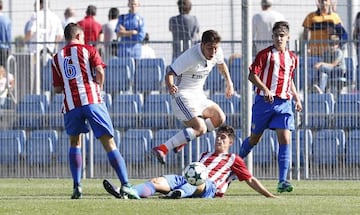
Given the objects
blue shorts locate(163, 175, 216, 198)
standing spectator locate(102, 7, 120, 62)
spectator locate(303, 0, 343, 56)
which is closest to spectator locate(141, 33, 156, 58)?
standing spectator locate(102, 7, 120, 62)

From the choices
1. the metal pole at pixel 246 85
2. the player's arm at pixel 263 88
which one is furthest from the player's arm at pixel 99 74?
Result: the metal pole at pixel 246 85

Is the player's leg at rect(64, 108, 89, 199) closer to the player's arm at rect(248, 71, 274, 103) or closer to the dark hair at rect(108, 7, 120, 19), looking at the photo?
the player's arm at rect(248, 71, 274, 103)

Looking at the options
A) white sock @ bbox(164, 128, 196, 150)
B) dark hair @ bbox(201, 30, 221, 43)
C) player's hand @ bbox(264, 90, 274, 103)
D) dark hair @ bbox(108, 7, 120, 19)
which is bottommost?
white sock @ bbox(164, 128, 196, 150)

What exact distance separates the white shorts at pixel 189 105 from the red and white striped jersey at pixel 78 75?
7.55ft

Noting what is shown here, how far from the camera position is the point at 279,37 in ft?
51.3

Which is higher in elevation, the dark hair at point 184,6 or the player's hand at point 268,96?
the dark hair at point 184,6

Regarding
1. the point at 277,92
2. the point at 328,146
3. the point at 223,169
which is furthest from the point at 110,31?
the point at 223,169

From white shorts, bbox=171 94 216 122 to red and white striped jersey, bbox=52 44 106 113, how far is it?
2300 mm

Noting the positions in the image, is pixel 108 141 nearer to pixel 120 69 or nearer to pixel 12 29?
pixel 120 69

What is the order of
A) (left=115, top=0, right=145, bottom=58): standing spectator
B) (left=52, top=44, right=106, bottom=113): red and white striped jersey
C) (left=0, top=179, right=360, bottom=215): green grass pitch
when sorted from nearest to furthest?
(left=0, top=179, right=360, bottom=215): green grass pitch
(left=52, top=44, right=106, bottom=113): red and white striped jersey
(left=115, top=0, right=145, bottom=58): standing spectator

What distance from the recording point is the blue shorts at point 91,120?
14.1 meters

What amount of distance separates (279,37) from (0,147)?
743cm

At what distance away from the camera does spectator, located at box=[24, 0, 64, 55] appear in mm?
21984

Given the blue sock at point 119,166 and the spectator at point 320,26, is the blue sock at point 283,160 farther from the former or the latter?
the spectator at point 320,26
